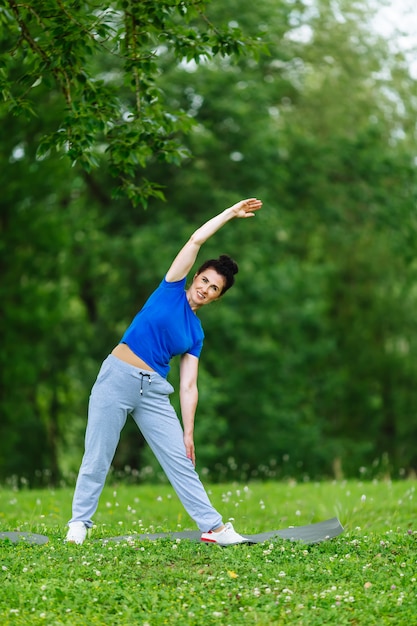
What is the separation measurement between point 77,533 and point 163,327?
1.62 m

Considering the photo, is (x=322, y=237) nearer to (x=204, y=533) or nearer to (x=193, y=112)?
(x=193, y=112)

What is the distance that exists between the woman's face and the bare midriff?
0.59 metres

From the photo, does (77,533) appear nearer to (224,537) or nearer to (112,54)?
(224,537)

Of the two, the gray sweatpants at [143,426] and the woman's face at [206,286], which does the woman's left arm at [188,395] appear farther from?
the woman's face at [206,286]

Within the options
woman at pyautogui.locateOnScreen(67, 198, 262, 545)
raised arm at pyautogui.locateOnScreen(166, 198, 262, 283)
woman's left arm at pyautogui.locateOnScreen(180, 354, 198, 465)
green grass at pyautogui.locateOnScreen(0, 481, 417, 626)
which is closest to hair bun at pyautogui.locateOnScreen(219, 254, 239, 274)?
woman at pyautogui.locateOnScreen(67, 198, 262, 545)

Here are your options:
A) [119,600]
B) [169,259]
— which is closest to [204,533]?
[119,600]

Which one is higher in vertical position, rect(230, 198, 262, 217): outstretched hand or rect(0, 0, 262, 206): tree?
rect(0, 0, 262, 206): tree

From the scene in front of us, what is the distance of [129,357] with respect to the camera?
6.47 meters

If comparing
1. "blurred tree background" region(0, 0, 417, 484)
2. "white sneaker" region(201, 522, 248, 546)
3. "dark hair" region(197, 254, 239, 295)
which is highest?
"dark hair" region(197, 254, 239, 295)

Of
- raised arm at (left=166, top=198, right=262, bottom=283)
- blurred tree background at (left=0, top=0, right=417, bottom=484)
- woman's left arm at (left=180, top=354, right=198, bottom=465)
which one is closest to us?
raised arm at (left=166, top=198, right=262, bottom=283)

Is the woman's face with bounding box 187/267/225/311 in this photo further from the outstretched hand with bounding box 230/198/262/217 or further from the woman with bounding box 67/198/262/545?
the outstretched hand with bounding box 230/198/262/217

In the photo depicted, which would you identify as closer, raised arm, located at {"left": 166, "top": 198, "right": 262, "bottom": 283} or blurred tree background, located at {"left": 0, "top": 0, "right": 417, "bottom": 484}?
raised arm, located at {"left": 166, "top": 198, "right": 262, "bottom": 283}

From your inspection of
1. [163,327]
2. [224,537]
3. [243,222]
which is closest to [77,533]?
[224,537]

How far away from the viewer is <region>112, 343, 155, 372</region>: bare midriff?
6449 mm
